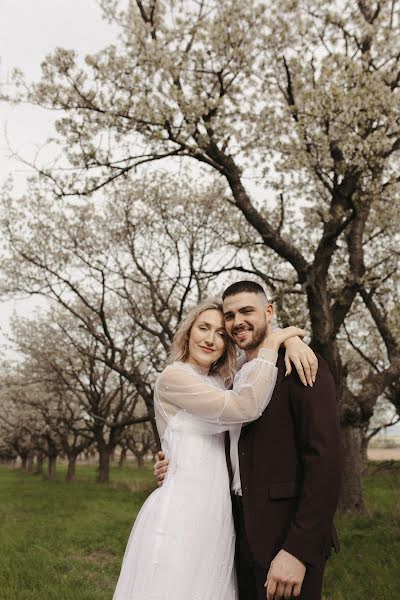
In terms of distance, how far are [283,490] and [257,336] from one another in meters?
1.00

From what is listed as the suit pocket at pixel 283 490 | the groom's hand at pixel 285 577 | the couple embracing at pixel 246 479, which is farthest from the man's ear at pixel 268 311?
the groom's hand at pixel 285 577

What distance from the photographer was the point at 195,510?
3.39m

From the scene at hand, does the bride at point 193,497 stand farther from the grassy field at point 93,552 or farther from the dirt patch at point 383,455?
the dirt patch at point 383,455

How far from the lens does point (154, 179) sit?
18.6 m

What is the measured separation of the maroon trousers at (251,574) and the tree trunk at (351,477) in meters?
9.58

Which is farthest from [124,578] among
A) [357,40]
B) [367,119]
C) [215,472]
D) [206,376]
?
[357,40]

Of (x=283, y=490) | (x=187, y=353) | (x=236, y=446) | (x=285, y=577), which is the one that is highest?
(x=187, y=353)

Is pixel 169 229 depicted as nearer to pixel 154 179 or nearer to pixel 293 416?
pixel 154 179

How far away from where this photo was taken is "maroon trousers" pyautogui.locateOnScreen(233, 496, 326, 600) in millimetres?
3064

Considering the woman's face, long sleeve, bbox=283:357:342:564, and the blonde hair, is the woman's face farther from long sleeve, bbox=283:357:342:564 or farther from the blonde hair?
long sleeve, bbox=283:357:342:564

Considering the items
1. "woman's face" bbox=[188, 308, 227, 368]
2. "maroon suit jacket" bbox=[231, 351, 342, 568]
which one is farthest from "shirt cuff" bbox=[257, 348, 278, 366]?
"woman's face" bbox=[188, 308, 227, 368]

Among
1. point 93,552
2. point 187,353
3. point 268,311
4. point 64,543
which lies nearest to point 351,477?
point 93,552

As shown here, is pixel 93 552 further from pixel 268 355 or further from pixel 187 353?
pixel 268 355

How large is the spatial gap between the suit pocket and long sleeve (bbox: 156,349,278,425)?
0.41 meters
